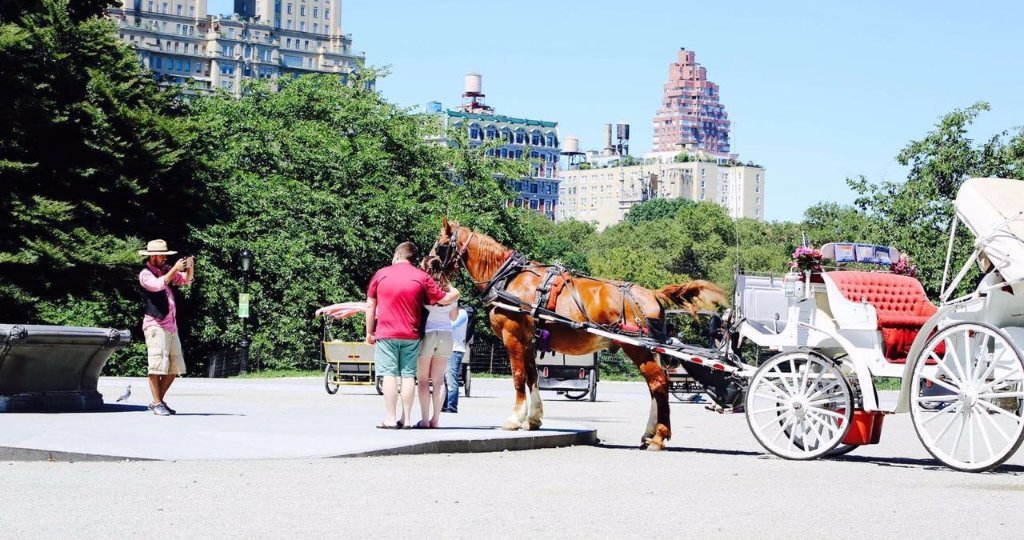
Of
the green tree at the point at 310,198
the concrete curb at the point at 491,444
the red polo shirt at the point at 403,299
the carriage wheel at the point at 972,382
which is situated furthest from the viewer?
the green tree at the point at 310,198

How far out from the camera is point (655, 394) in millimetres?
15680

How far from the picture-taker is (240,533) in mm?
8773

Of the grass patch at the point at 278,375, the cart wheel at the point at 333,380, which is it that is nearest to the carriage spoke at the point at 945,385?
the cart wheel at the point at 333,380

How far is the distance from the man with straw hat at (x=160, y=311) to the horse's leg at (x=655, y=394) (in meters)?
5.09

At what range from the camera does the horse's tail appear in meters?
16.1

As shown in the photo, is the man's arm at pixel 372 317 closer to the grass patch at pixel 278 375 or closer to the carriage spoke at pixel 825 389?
the carriage spoke at pixel 825 389

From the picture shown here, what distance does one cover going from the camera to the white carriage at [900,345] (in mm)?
13312

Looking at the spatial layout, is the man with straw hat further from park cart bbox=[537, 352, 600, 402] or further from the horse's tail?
park cart bbox=[537, 352, 600, 402]

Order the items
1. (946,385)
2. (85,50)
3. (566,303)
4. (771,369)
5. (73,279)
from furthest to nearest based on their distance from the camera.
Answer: (85,50) < (73,279) < (566,303) < (771,369) < (946,385)

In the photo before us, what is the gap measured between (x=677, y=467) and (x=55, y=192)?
29.4 m

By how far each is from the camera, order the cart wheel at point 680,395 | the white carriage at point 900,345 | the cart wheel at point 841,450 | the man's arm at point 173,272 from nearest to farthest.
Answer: the white carriage at point 900,345 → the cart wheel at point 841,450 → the man's arm at point 173,272 → the cart wheel at point 680,395

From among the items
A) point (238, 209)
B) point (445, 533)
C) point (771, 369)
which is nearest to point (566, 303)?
point (771, 369)

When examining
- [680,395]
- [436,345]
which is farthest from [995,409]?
[680,395]

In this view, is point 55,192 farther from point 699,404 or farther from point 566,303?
point 566,303
